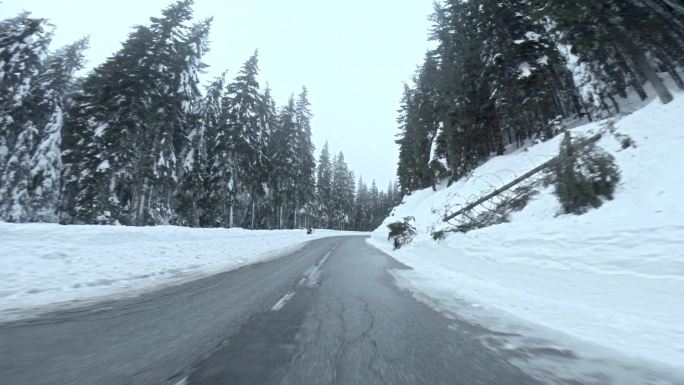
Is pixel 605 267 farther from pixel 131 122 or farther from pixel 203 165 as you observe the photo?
pixel 203 165

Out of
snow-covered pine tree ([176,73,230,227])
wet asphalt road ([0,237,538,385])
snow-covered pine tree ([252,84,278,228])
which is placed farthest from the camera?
snow-covered pine tree ([252,84,278,228])

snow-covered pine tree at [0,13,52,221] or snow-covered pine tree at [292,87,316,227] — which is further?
snow-covered pine tree at [292,87,316,227]

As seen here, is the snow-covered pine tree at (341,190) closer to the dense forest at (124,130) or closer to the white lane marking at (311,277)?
the dense forest at (124,130)

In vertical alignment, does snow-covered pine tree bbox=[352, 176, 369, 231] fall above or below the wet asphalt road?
above

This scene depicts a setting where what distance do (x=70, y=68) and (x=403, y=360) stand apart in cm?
3864

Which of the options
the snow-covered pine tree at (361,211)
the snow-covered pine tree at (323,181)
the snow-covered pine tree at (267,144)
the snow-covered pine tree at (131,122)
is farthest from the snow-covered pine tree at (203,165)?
the snow-covered pine tree at (361,211)

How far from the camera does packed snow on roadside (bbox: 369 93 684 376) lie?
4.30 meters

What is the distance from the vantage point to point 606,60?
18.6 meters

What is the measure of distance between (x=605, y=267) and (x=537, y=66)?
20819mm

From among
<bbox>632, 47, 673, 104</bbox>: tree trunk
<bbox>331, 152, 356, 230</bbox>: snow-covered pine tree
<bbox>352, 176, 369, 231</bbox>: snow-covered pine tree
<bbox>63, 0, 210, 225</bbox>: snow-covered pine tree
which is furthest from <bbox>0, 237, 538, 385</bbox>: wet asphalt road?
<bbox>352, 176, 369, 231</bbox>: snow-covered pine tree

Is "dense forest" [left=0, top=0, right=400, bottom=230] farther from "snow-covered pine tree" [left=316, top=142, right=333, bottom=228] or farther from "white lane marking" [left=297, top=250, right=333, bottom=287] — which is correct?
"snow-covered pine tree" [left=316, top=142, right=333, bottom=228]

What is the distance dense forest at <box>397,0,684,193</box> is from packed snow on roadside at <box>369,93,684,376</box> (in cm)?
590

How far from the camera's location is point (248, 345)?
3.68m

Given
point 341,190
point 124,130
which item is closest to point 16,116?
point 124,130
